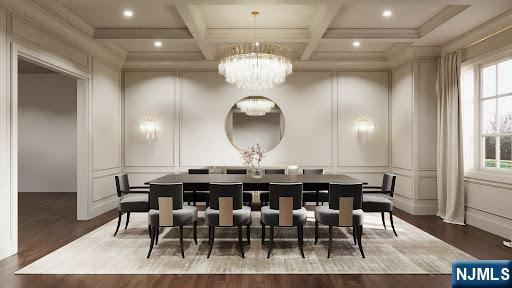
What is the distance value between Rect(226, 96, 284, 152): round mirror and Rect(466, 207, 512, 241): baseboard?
11.7ft

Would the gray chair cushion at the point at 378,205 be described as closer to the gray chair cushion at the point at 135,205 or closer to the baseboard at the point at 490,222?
the baseboard at the point at 490,222

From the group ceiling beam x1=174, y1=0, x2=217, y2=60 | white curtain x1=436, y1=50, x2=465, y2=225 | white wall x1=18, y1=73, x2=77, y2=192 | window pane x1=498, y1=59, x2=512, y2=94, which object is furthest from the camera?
white wall x1=18, y1=73, x2=77, y2=192

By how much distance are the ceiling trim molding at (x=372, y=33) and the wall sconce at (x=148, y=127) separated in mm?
3774

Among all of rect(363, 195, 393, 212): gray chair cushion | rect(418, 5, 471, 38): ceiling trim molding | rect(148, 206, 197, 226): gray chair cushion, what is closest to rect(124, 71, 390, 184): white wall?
rect(418, 5, 471, 38): ceiling trim molding

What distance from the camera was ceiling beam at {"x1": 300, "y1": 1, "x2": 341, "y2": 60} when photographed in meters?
4.36

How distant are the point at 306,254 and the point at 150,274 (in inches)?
65.5

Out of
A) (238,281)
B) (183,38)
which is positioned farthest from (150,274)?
(183,38)

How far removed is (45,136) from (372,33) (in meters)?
8.04

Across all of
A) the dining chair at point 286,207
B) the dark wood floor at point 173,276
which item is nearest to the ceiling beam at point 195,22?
the dining chair at point 286,207

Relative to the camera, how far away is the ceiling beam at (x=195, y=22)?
433cm

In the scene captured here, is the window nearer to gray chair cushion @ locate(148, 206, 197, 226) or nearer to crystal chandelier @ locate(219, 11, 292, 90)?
crystal chandelier @ locate(219, 11, 292, 90)

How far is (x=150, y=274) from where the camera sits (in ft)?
11.0

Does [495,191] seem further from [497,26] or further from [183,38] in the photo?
[183,38]

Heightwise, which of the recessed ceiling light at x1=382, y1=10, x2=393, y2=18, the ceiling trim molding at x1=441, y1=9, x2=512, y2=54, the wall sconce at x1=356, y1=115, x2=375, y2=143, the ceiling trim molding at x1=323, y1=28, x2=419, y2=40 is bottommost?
the wall sconce at x1=356, y1=115, x2=375, y2=143
